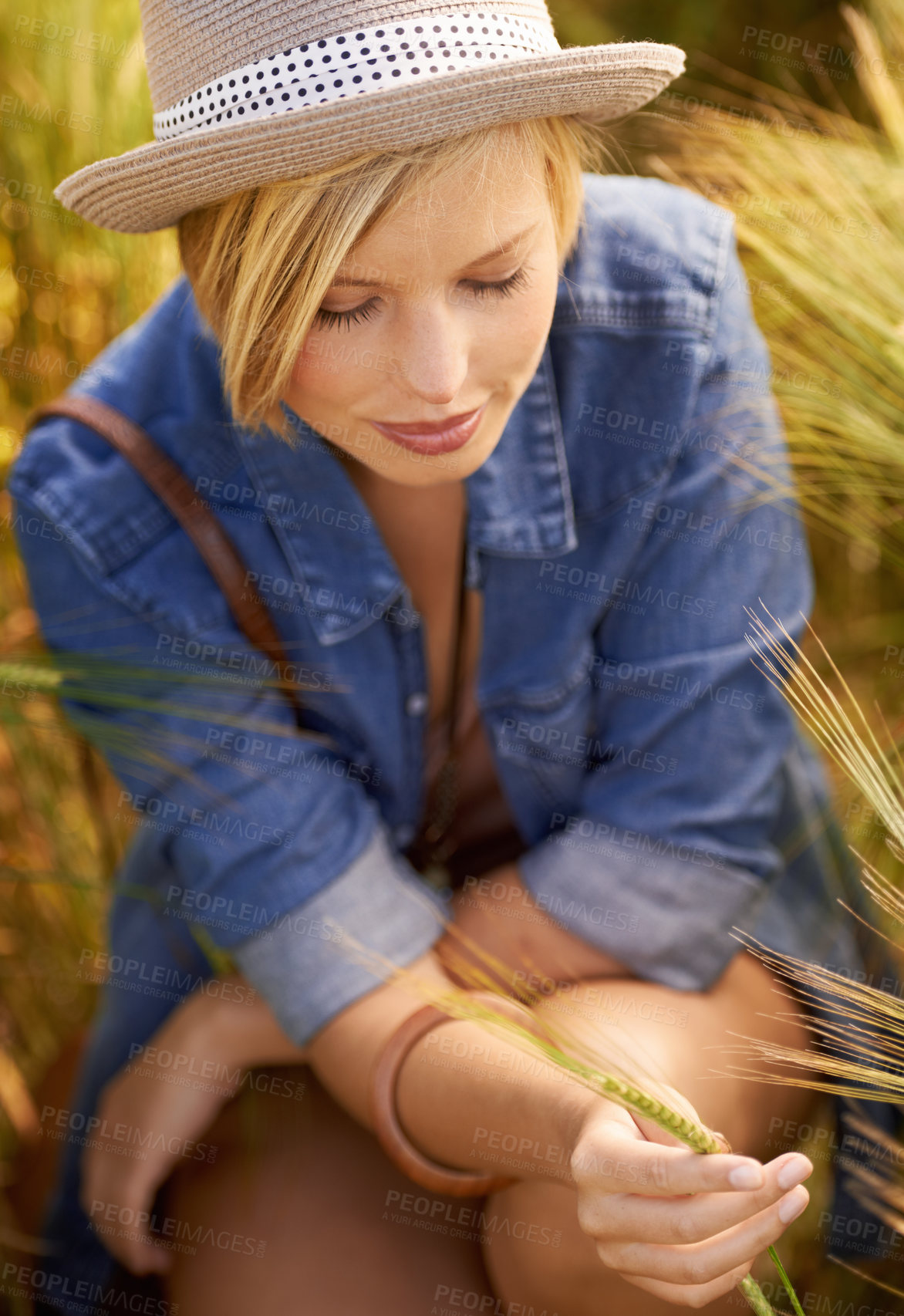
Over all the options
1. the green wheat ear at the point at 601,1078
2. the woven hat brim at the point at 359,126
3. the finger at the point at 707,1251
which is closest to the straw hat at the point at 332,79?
the woven hat brim at the point at 359,126

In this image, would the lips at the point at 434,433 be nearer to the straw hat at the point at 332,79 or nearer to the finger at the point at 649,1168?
the straw hat at the point at 332,79

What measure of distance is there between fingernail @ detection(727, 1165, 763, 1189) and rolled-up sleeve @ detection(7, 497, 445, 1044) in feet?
1.34

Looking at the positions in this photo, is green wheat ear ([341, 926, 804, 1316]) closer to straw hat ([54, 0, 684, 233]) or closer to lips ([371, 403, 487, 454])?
lips ([371, 403, 487, 454])

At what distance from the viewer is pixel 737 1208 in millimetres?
598

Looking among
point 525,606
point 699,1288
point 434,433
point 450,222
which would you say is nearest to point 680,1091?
point 699,1288

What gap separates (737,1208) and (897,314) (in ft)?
2.02

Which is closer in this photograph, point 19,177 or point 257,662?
point 257,662

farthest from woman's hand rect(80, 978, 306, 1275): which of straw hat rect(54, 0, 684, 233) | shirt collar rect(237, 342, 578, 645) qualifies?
straw hat rect(54, 0, 684, 233)

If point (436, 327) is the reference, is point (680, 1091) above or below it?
below

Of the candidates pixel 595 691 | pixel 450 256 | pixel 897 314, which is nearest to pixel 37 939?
pixel 595 691

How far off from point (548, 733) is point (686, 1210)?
1.50 feet

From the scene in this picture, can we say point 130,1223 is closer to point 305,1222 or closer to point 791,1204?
point 305,1222

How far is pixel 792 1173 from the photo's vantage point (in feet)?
1.87

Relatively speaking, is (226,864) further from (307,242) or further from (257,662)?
(307,242)
